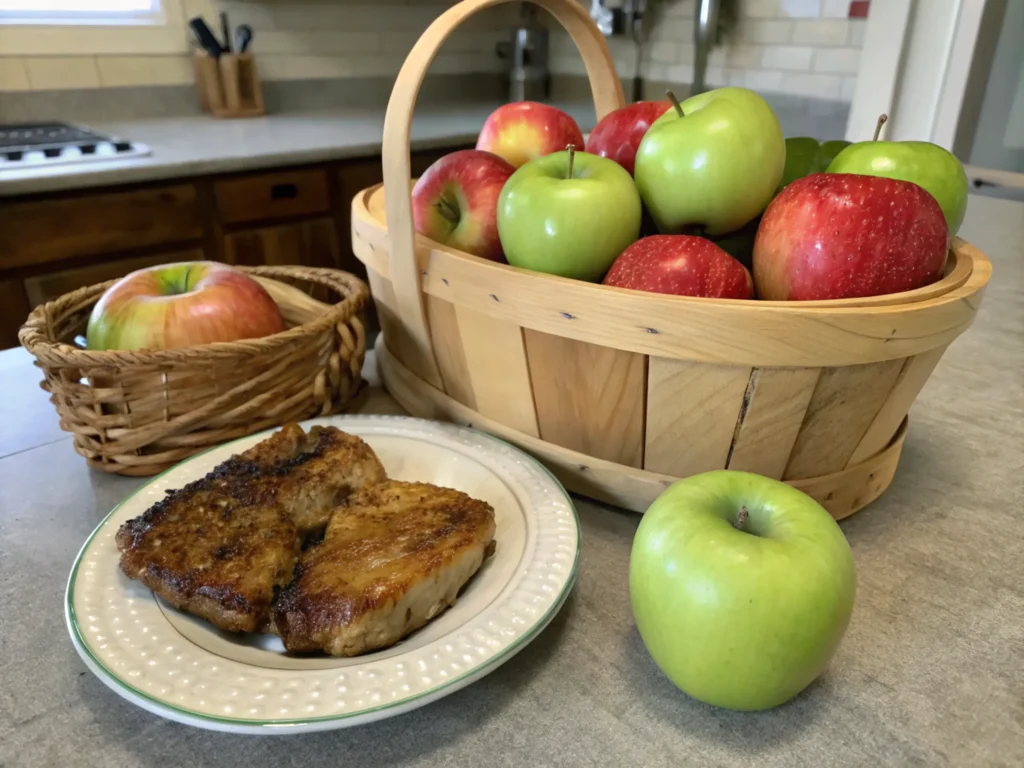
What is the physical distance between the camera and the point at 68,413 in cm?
66

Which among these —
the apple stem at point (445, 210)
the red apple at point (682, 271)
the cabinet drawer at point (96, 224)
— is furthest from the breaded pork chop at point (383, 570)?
the cabinet drawer at point (96, 224)

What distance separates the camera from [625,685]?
18.3 inches

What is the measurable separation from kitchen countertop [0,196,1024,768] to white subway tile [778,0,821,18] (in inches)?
70.9

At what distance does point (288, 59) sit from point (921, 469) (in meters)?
2.51

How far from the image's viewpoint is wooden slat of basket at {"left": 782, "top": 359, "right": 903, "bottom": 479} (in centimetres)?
54

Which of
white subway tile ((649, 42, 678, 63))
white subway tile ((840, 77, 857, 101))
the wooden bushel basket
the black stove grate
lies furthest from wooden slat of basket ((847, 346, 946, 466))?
white subway tile ((649, 42, 678, 63))


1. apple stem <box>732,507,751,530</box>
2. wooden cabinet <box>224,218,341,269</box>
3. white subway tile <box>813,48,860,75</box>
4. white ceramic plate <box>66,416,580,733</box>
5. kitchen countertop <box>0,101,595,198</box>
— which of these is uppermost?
white subway tile <box>813,48,860,75</box>

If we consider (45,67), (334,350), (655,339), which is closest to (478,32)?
(45,67)

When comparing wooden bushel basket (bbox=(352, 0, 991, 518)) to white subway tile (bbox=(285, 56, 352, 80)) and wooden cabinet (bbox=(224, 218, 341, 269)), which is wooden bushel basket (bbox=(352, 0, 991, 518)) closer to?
wooden cabinet (bbox=(224, 218, 341, 269))

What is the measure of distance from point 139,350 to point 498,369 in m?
0.32

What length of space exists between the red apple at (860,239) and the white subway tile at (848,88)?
171cm

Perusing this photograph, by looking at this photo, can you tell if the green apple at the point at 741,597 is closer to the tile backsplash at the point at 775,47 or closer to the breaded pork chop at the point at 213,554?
the breaded pork chop at the point at 213,554

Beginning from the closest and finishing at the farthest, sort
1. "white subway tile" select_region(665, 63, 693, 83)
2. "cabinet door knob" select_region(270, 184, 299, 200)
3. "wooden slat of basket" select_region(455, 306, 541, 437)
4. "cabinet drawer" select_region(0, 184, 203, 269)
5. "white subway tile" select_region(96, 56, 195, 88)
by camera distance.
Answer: "wooden slat of basket" select_region(455, 306, 541, 437) < "cabinet drawer" select_region(0, 184, 203, 269) < "cabinet door knob" select_region(270, 184, 299, 200) < "white subway tile" select_region(96, 56, 195, 88) < "white subway tile" select_region(665, 63, 693, 83)

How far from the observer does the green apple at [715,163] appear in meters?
0.63
